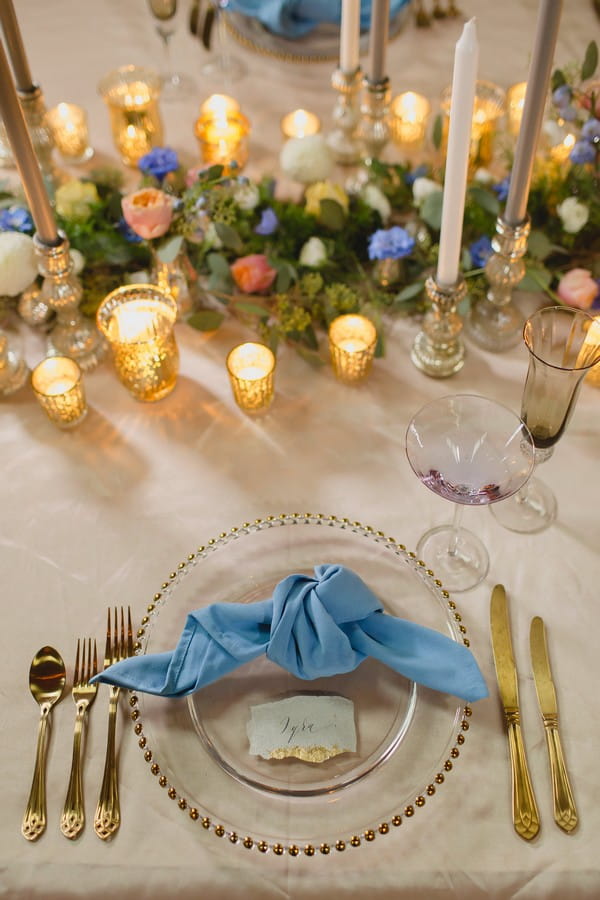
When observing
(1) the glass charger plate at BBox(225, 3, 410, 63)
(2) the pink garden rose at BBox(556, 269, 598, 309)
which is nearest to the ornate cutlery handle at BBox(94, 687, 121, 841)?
(2) the pink garden rose at BBox(556, 269, 598, 309)

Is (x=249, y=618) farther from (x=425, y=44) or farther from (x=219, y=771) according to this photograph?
(x=425, y=44)

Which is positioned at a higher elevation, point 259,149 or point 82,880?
point 259,149

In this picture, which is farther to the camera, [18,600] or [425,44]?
[425,44]

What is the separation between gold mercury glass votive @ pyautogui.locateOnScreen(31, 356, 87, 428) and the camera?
1059 millimetres

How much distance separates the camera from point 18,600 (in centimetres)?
93

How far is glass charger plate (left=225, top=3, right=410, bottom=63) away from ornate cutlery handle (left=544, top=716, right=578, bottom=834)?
54.2 inches

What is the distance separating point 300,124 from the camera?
1448mm

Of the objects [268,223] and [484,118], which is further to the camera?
[484,118]

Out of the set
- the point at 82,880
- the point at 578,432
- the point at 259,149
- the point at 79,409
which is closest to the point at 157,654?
the point at 82,880

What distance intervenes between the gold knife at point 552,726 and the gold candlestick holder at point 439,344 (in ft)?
1.33

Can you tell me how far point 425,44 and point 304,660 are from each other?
141 centimetres

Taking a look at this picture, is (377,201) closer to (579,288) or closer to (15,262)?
(579,288)

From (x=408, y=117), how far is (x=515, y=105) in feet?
0.64

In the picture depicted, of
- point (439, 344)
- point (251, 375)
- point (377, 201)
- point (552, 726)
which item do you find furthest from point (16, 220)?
point (552, 726)
